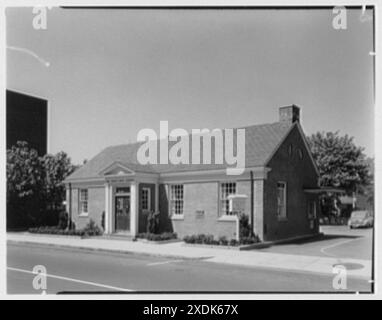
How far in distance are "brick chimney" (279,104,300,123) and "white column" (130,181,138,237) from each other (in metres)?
8.50

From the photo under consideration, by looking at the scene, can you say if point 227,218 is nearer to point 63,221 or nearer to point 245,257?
point 245,257

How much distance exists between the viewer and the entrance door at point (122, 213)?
21250 millimetres

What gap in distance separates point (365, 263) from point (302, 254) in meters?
2.41

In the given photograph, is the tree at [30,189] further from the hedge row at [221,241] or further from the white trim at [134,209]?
the hedge row at [221,241]

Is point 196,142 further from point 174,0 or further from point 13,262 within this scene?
point 13,262

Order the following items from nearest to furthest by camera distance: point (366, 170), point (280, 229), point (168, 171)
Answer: point (280, 229) → point (168, 171) → point (366, 170)

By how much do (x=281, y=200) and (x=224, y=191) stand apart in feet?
10.1

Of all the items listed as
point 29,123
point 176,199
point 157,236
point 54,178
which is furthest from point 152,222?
point 29,123

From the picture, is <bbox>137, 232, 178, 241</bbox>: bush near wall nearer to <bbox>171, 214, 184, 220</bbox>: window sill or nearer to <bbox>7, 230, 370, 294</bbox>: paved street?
<bbox>171, 214, 184, 220</bbox>: window sill

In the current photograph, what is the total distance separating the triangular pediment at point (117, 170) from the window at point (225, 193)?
15.8ft

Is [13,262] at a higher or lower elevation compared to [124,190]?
lower

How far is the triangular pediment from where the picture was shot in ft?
68.1

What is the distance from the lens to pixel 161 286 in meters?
9.29
